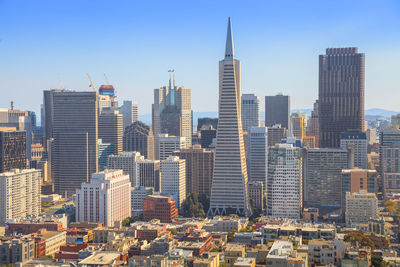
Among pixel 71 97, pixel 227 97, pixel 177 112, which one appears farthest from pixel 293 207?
pixel 177 112

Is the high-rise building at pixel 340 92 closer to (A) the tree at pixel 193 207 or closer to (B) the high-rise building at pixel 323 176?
(B) the high-rise building at pixel 323 176

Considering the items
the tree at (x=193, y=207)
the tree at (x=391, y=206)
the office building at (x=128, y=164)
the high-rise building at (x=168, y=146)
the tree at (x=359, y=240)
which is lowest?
the tree at (x=193, y=207)

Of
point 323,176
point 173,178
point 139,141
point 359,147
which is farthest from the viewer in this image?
point 139,141

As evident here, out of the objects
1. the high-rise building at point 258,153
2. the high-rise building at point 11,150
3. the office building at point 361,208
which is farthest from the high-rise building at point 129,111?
the office building at point 361,208

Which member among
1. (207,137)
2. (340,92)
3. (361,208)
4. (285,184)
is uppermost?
(340,92)

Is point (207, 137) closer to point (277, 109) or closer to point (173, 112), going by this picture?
point (173, 112)

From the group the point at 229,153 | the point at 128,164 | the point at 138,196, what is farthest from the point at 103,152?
the point at 229,153

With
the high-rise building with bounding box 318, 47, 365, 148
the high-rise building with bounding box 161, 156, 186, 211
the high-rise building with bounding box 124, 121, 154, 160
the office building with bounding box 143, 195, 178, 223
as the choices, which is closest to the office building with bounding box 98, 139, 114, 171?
the high-rise building with bounding box 124, 121, 154, 160
